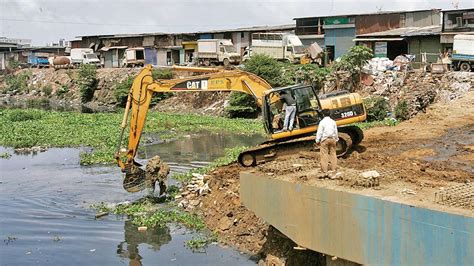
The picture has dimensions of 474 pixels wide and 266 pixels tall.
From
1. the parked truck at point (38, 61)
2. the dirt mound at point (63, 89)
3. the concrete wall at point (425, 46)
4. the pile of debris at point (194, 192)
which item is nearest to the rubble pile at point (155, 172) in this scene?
the pile of debris at point (194, 192)

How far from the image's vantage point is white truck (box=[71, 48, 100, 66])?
7738cm

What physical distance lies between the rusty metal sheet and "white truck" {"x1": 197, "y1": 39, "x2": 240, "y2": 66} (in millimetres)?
44057

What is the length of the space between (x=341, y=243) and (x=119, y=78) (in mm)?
56986

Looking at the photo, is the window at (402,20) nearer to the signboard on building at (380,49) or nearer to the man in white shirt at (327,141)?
the signboard on building at (380,49)

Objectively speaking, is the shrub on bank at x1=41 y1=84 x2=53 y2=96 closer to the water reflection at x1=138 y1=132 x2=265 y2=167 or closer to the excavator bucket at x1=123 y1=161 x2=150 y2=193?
the water reflection at x1=138 y1=132 x2=265 y2=167

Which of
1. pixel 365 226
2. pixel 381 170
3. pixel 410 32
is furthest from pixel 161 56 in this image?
pixel 365 226

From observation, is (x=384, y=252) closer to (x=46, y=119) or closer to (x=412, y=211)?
(x=412, y=211)

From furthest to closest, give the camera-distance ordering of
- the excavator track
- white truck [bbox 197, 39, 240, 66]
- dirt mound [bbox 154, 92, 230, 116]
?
1. white truck [bbox 197, 39, 240, 66]
2. dirt mound [bbox 154, 92, 230, 116]
3. the excavator track

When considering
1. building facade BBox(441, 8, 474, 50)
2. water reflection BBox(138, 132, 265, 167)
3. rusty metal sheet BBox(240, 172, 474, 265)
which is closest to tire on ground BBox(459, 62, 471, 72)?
building facade BBox(441, 8, 474, 50)

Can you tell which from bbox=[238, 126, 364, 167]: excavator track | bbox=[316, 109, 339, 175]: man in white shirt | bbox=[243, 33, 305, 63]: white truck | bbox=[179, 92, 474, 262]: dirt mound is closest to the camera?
bbox=[179, 92, 474, 262]: dirt mound

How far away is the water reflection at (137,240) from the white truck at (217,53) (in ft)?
132

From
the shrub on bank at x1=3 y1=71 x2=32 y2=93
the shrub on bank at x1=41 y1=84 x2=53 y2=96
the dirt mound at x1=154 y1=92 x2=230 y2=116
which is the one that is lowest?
the dirt mound at x1=154 y1=92 x2=230 y2=116

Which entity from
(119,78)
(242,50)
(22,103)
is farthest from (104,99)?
(242,50)

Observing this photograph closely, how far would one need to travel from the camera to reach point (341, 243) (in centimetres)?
1078
